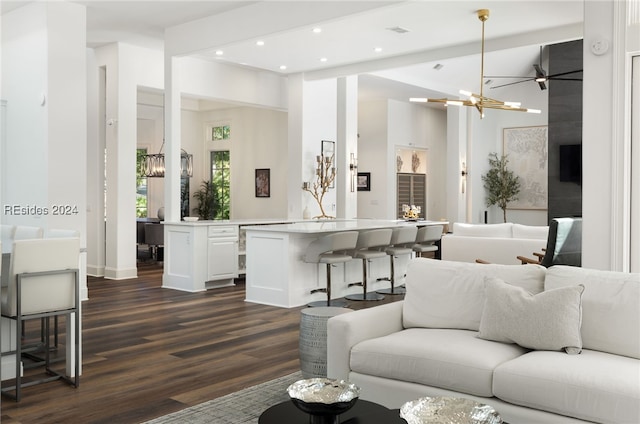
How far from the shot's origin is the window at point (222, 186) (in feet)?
44.2

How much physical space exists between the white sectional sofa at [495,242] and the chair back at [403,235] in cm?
88

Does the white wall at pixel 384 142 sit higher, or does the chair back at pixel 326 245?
the white wall at pixel 384 142

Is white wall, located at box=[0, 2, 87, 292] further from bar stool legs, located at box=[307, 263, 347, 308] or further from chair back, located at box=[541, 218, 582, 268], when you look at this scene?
chair back, located at box=[541, 218, 582, 268]

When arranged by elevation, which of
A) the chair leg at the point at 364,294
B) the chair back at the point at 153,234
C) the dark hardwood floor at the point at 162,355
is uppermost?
the chair back at the point at 153,234

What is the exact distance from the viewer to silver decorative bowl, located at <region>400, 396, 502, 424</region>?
6.84 ft

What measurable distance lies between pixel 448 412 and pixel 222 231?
20.6 feet

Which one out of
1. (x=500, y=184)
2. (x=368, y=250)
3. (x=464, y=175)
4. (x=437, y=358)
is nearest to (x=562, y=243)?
(x=368, y=250)

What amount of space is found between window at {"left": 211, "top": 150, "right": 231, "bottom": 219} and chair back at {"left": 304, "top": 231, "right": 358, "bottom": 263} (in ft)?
23.0

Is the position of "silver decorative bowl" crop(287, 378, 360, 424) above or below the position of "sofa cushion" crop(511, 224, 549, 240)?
below

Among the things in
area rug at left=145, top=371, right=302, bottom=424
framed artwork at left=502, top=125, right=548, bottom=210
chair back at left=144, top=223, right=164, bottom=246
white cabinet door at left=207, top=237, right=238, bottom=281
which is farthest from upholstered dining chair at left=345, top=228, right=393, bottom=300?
framed artwork at left=502, top=125, right=548, bottom=210

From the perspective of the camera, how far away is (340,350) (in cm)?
334

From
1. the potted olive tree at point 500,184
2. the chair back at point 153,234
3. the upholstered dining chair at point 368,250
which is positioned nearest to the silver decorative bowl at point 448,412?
the upholstered dining chair at point 368,250

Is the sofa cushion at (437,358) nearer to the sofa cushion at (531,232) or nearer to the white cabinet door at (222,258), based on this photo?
the white cabinet door at (222,258)

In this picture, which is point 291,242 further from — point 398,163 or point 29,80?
point 398,163
